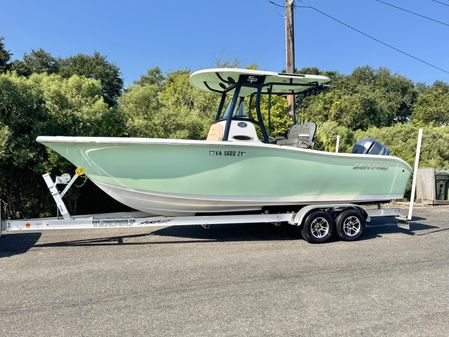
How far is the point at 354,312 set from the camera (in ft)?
12.1

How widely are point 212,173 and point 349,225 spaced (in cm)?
276

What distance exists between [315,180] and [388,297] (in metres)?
2.87

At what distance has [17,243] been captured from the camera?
6367 millimetres

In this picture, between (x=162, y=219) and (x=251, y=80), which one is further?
(x=251, y=80)

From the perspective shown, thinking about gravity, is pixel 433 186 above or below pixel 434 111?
below

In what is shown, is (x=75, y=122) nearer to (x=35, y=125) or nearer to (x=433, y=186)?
(x=35, y=125)

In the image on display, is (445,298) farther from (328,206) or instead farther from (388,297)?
(328,206)

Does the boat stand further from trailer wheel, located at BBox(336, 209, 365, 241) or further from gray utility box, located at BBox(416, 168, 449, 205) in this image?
gray utility box, located at BBox(416, 168, 449, 205)

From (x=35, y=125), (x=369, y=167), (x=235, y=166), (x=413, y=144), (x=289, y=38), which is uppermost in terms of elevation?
(x=289, y=38)

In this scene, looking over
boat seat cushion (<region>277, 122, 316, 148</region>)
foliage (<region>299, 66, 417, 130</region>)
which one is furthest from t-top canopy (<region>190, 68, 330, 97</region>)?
foliage (<region>299, 66, 417, 130</region>)

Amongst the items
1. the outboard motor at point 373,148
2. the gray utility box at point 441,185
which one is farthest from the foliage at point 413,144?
the outboard motor at point 373,148

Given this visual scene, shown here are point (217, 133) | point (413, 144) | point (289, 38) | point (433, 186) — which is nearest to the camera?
point (217, 133)

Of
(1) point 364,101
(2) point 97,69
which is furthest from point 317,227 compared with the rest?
(2) point 97,69

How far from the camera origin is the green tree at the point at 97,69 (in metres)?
44.9
